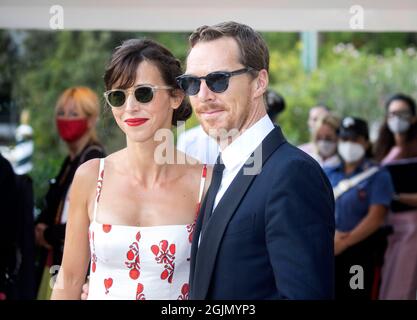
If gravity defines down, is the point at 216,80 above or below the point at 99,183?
above

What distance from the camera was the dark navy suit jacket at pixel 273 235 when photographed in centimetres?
213

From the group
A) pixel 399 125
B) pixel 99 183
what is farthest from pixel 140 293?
pixel 399 125

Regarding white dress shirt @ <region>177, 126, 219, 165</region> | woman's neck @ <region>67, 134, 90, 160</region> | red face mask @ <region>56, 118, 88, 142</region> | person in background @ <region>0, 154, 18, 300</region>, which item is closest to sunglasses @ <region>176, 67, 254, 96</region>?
white dress shirt @ <region>177, 126, 219, 165</region>

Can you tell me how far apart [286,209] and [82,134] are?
298 cm

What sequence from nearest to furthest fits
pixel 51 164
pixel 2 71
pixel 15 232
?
pixel 15 232 < pixel 51 164 < pixel 2 71

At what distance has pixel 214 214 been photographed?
7.59 feet

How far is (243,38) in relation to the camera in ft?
7.92

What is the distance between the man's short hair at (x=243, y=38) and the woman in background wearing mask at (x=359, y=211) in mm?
3558

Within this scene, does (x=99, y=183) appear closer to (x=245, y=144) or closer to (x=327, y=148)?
(x=245, y=144)

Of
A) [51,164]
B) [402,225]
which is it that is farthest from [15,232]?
[402,225]

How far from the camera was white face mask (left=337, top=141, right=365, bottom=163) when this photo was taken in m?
6.09

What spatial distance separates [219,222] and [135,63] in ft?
2.49
